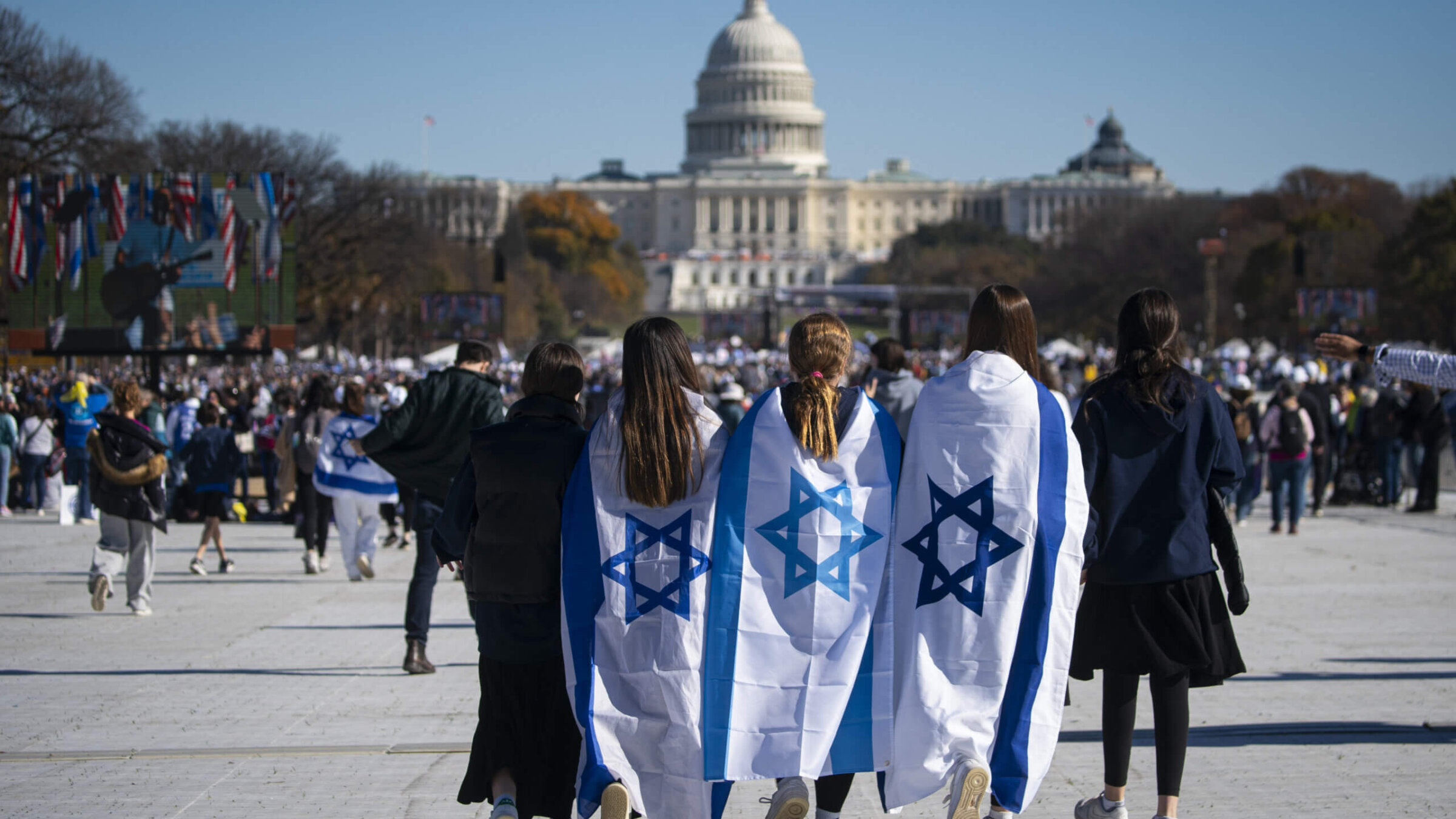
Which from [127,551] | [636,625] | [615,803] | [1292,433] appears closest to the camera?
[615,803]

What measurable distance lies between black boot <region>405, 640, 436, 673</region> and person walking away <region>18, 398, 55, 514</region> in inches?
434

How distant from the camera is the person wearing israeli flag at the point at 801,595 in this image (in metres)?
4.16

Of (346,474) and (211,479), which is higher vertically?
(346,474)

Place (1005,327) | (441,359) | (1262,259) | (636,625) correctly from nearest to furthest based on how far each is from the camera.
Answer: (636,625)
(1005,327)
(441,359)
(1262,259)

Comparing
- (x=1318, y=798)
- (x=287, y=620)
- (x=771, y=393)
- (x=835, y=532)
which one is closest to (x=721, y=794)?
(x=835, y=532)

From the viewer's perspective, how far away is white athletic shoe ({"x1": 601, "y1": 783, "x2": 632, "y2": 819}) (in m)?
4.00

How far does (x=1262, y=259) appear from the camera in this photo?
61.8 meters

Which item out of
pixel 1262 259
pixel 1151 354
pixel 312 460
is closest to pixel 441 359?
pixel 312 460

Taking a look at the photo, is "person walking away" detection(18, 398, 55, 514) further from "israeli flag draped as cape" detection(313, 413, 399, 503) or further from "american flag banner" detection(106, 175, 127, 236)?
"israeli flag draped as cape" detection(313, 413, 399, 503)

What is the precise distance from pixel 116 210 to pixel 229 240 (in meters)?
1.35

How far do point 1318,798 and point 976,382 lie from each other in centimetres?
188

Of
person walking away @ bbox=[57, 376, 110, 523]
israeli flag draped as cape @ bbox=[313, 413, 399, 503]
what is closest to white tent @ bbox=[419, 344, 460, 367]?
person walking away @ bbox=[57, 376, 110, 523]

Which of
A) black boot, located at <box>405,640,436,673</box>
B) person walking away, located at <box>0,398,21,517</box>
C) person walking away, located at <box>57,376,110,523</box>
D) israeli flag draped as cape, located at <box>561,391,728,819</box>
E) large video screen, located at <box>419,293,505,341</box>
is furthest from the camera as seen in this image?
large video screen, located at <box>419,293,505,341</box>

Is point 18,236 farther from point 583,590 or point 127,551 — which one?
point 583,590
